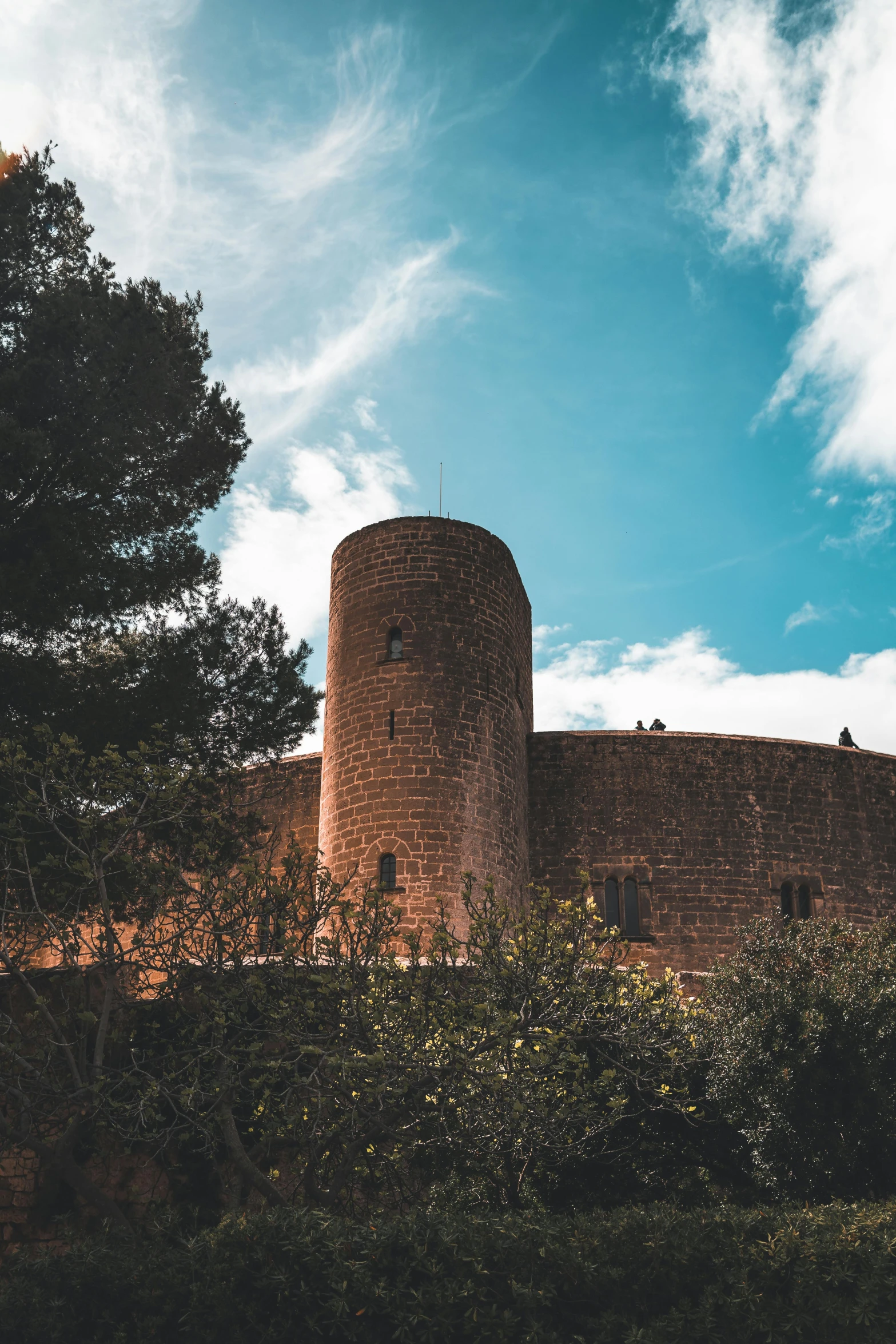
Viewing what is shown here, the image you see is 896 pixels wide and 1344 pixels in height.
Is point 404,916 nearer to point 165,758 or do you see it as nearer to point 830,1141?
point 165,758

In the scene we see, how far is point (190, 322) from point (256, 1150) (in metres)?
9.97

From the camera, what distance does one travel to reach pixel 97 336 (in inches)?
460

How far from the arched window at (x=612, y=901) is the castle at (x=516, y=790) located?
0.09 feet

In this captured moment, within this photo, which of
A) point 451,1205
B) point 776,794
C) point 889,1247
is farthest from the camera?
point 776,794

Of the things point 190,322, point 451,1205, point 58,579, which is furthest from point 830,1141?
point 190,322

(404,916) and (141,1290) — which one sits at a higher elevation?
(404,916)

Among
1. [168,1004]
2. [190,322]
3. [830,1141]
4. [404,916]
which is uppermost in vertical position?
[190,322]

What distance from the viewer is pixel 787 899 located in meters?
18.3

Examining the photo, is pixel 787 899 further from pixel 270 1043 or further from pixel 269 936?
pixel 269 936

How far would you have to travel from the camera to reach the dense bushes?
6297 mm

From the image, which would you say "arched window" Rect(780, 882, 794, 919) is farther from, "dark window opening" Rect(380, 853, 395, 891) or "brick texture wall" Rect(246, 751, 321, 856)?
"brick texture wall" Rect(246, 751, 321, 856)

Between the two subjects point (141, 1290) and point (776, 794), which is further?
point (776, 794)

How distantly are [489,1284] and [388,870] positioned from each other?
329 inches

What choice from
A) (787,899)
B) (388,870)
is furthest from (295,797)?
(787,899)
